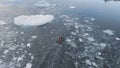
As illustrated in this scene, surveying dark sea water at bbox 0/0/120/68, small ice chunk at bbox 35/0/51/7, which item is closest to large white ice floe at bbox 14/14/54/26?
dark sea water at bbox 0/0/120/68

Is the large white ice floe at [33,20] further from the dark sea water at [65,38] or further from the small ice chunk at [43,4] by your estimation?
the small ice chunk at [43,4]

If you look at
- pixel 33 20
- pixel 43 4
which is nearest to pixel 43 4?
pixel 43 4

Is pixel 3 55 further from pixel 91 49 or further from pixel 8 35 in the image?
pixel 91 49

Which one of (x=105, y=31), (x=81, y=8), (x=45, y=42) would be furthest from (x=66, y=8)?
(x=45, y=42)

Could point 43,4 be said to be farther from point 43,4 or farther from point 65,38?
point 65,38

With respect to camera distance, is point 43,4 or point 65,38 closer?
point 65,38

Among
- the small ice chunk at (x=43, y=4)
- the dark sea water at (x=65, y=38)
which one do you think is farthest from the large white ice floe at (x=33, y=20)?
the small ice chunk at (x=43, y=4)
